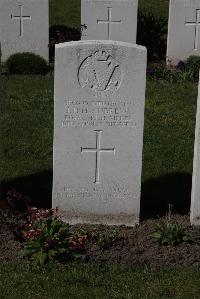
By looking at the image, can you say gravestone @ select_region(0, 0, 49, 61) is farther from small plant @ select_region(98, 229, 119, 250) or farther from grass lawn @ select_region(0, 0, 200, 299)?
small plant @ select_region(98, 229, 119, 250)

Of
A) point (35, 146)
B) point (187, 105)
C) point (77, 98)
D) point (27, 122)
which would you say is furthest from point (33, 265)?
point (187, 105)

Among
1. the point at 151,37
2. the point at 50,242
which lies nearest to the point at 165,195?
the point at 50,242

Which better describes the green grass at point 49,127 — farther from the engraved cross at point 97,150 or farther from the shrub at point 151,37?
the shrub at point 151,37

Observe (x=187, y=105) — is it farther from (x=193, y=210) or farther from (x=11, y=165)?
(x=193, y=210)

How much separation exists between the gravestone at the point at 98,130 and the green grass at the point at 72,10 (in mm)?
12012

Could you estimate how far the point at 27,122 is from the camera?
12.0 m

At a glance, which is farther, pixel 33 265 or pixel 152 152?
pixel 152 152

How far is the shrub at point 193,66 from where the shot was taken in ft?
48.5

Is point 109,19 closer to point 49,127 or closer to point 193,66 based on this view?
point 193,66

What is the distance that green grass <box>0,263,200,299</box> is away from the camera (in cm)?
699

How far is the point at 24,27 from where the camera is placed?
1563 centimetres

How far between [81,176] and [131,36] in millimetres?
7539

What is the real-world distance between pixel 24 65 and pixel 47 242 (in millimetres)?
7895

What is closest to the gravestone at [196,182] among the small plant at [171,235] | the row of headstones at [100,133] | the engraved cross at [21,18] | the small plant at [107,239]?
the row of headstones at [100,133]
